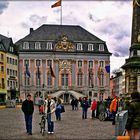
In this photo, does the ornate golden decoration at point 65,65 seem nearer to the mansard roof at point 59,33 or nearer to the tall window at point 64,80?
the tall window at point 64,80

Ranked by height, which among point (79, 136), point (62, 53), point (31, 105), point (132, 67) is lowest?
point (79, 136)

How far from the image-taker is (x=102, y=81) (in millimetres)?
94938

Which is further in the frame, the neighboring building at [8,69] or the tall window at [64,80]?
the tall window at [64,80]

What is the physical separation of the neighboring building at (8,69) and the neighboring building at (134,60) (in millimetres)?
54750

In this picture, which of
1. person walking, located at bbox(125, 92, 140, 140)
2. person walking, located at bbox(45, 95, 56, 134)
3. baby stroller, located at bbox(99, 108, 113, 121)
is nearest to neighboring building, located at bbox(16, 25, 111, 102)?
baby stroller, located at bbox(99, 108, 113, 121)

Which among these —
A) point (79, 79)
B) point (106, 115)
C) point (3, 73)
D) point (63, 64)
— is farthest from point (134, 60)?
point (79, 79)

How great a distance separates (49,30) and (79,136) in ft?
264

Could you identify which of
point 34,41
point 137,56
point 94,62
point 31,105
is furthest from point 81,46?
point 31,105

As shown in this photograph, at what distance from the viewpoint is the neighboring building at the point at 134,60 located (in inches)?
1250

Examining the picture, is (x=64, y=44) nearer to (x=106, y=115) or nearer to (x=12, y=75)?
(x=12, y=75)

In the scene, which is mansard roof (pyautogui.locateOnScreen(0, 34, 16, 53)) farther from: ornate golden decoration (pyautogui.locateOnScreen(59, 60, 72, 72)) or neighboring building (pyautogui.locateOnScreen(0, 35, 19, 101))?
ornate golden decoration (pyautogui.locateOnScreen(59, 60, 72, 72))

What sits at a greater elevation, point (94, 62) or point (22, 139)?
point (94, 62)

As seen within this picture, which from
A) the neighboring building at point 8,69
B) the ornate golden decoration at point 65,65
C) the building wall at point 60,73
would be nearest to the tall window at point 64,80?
the building wall at point 60,73

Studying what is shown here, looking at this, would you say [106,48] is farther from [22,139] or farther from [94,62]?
[22,139]
